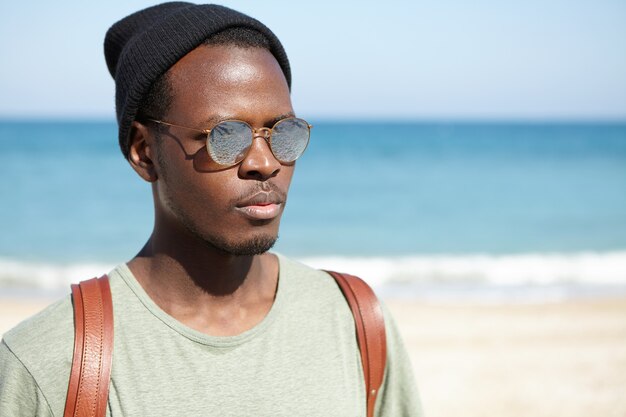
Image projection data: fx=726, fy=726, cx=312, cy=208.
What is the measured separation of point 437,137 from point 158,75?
74.2 meters

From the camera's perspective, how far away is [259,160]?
82.7 inches

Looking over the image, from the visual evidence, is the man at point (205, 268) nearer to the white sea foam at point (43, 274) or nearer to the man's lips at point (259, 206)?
the man's lips at point (259, 206)

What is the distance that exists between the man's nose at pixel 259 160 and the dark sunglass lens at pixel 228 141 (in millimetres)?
25

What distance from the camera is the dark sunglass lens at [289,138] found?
2106 mm

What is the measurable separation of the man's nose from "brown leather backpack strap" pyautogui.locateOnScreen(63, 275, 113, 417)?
1.76 feet

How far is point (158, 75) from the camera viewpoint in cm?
210

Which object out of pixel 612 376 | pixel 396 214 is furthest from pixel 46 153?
pixel 612 376

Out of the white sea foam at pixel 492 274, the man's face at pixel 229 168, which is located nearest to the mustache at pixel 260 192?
the man's face at pixel 229 168

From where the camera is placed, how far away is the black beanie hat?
6.75 feet

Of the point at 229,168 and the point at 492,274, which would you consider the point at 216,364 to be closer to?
the point at 229,168

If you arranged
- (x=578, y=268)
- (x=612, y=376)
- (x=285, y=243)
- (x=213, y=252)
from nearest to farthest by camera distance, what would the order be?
(x=213, y=252)
(x=612, y=376)
(x=578, y=268)
(x=285, y=243)

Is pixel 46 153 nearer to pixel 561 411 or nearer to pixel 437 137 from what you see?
pixel 437 137

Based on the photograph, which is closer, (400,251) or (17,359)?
(17,359)

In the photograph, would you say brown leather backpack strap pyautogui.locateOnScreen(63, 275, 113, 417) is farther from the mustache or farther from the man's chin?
the mustache
